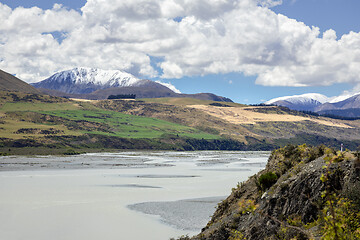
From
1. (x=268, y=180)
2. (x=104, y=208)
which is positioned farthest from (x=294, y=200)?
(x=104, y=208)

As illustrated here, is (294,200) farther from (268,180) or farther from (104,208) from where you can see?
(104,208)

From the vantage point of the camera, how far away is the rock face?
13781mm

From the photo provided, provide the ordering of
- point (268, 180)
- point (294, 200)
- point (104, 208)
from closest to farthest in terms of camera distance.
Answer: point (294, 200) → point (268, 180) → point (104, 208)

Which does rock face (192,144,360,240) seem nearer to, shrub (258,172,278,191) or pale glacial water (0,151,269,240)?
shrub (258,172,278,191)

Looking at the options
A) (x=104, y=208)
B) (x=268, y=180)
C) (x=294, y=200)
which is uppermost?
(x=268, y=180)

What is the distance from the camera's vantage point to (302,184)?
15336 millimetres

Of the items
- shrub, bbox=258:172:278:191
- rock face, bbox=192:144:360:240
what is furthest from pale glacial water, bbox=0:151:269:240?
rock face, bbox=192:144:360:240

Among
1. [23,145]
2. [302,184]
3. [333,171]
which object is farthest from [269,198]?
[23,145]

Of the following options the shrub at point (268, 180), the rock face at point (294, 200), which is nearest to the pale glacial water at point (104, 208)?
the shrub at point (268, 180)

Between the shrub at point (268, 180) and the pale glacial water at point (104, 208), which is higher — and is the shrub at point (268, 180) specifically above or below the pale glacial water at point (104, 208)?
above

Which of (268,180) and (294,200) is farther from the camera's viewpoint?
(268,180)

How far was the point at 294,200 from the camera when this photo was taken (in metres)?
15.1

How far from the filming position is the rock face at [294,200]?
13781 mm

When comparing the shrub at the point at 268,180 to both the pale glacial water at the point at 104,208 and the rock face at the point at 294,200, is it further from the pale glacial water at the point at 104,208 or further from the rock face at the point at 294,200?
the pale glacial water at the point at 104,208
